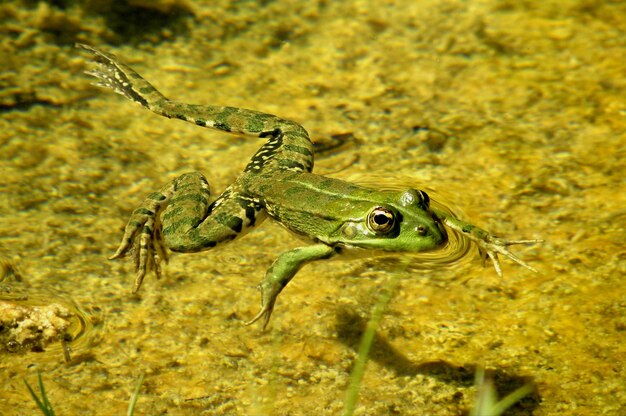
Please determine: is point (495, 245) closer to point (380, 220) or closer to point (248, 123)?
point (380, 220)

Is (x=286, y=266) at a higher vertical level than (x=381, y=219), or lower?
lower

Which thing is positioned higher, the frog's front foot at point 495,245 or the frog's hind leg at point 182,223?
the frog's front foot at point 495,245

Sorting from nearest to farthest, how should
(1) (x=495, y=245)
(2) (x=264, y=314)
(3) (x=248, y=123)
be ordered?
(2) (x=264, y=314) < (1) (x=495, y=245) < (3) (x=248, y=123)

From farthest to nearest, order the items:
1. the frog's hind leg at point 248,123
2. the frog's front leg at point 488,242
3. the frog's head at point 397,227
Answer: the frog's hind leg at point 248,123, the frog's front leg at point 488,242, the frog's head at point 397,227

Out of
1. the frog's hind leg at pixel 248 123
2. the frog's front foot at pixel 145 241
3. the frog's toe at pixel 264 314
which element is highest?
the frog's hind leg at pixel 248 123

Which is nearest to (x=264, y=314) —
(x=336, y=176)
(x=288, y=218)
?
(x=288, y=218)

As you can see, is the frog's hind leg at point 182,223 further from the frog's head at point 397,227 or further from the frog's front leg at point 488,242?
the frog's front leg at point 488,242

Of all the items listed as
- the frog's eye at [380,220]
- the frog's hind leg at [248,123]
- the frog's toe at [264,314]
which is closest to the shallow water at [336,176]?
the frog's toe at [264,314]
